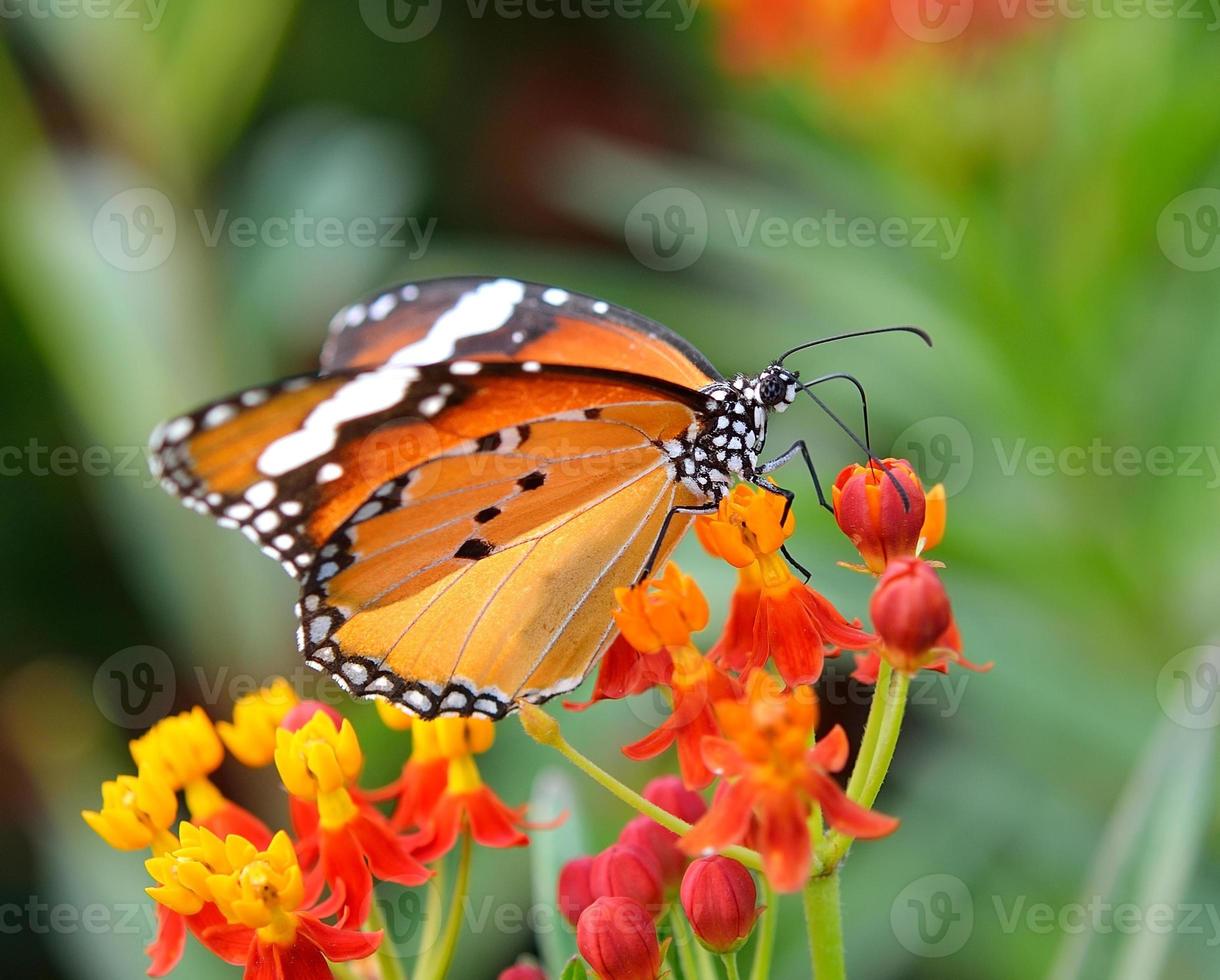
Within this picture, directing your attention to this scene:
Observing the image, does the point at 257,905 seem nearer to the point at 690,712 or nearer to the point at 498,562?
the point at 690,712

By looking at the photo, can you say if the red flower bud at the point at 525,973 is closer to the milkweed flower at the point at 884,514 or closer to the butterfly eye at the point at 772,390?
the milkweed flower at the point at 884,514

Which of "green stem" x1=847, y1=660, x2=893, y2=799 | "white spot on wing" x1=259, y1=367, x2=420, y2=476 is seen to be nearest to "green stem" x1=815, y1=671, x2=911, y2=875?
→ "green stem" x1=847, y1=660, x2=893, y2=799

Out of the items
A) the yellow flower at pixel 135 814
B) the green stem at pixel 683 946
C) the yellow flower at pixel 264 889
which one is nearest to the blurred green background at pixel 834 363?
the green stem at pixel 683 946

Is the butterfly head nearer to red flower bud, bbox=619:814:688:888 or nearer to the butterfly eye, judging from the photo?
the butterfly eye

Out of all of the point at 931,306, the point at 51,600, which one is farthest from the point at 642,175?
the point at 51,600

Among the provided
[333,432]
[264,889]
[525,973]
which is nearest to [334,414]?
[333,432]

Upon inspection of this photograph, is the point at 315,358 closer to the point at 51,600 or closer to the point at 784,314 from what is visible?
the point at 51,600
